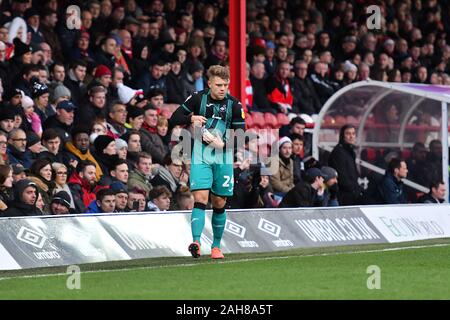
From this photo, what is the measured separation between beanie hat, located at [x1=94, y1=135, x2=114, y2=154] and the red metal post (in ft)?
5.04

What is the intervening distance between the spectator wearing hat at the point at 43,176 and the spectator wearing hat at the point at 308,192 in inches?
142

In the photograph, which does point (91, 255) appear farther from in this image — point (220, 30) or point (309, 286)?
point (220, 30)

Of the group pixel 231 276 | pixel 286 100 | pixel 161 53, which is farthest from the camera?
pixel 286 100

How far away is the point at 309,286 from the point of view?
365 inches

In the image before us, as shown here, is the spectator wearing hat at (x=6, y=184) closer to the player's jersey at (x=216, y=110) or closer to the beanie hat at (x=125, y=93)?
the player's jersey at (x=216, y=110)

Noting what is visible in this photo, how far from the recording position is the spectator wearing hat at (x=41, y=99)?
14688mm

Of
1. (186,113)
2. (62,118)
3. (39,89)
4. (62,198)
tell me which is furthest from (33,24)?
(186,113)

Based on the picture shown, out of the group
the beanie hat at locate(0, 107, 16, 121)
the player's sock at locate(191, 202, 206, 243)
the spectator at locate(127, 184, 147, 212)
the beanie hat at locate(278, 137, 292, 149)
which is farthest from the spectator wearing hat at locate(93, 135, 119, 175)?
the player's sock at locate(191, 202, 206, 243)

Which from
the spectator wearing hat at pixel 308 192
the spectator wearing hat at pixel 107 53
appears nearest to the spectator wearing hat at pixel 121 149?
the spectator wearing hat at pixel 107 53

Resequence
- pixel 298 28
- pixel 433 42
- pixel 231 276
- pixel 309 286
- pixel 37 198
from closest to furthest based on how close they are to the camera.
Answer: pixel 309 286
pixel 231 276
pixel 37 198
pixel 298 28
pixel 433 42

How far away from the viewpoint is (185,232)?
40.8 feet

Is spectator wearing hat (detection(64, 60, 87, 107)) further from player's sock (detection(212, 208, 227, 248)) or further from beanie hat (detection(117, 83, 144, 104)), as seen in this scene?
player's sock (detection(212, 208, 227, 248))

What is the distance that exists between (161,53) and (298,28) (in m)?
4.22

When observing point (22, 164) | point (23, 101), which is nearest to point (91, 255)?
point (22, 164)
